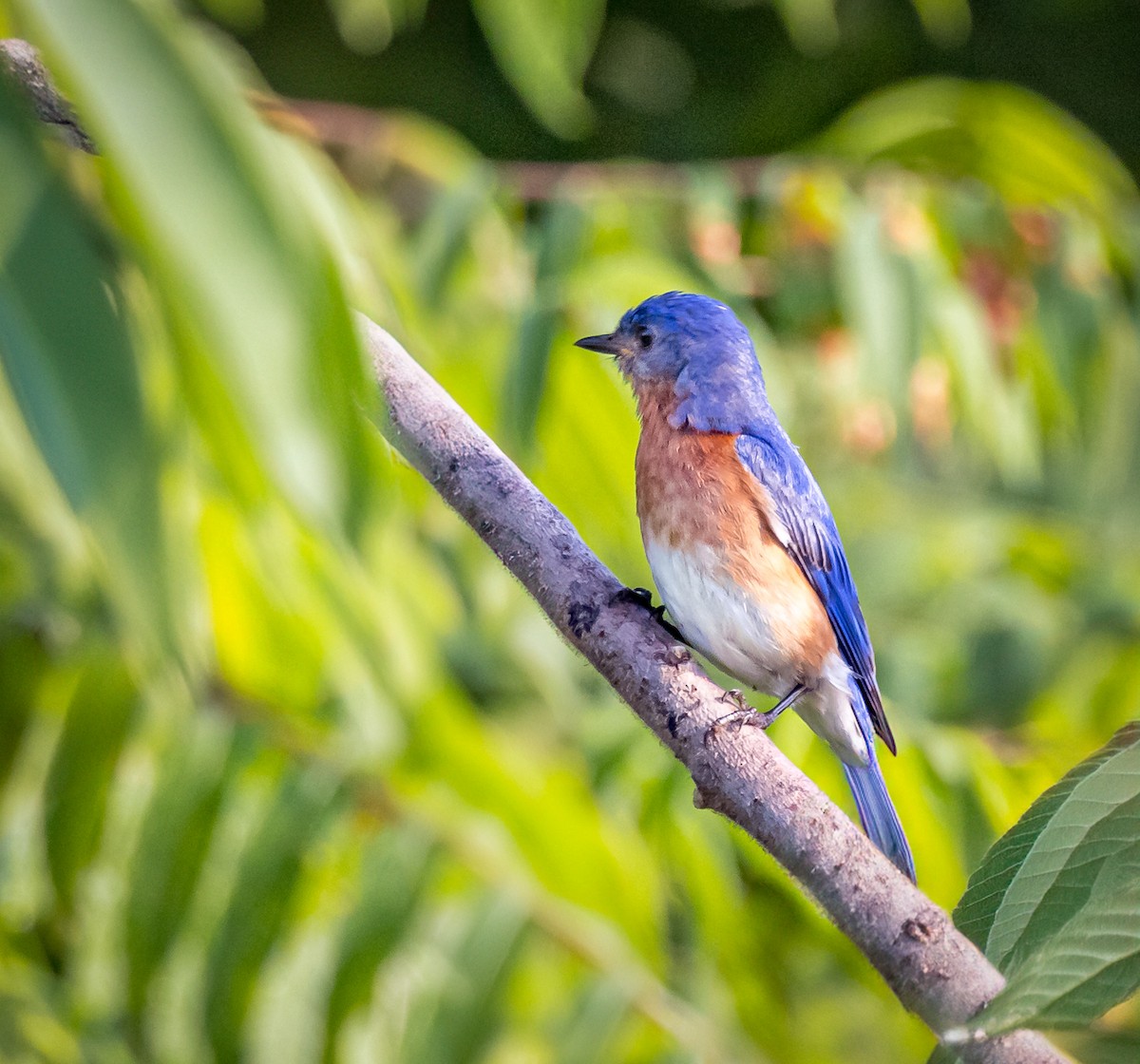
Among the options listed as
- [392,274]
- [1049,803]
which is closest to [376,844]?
[392,274]

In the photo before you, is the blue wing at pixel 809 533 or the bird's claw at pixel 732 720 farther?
the blue wing at pixel 809 533

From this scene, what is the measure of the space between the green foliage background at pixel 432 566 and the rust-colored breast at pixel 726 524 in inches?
8.6

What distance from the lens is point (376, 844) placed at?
2.01 m

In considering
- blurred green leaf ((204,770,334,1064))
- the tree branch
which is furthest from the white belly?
blurred green leaf ((204,770,334,1064))

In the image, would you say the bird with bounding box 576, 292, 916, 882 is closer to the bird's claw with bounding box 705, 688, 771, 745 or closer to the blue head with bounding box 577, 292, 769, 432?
the blue head with bounding box 577, 292, 769, 432

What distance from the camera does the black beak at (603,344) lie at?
1956mm

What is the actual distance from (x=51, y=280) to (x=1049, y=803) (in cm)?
78

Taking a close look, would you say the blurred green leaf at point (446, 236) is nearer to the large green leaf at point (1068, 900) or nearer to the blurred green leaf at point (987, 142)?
the blurred green leaf at point (987, 142)

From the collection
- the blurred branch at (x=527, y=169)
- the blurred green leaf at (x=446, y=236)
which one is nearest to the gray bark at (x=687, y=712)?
the blurred green leaf at (x=446, y=236)

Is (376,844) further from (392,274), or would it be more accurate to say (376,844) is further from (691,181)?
(691,181)

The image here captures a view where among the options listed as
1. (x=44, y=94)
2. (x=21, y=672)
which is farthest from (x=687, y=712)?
(x=21, y=672)

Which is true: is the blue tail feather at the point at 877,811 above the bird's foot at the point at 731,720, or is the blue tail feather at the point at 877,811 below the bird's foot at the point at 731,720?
below

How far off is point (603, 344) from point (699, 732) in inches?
38.7

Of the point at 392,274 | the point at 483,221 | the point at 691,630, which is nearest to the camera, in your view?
the point at 691,630
